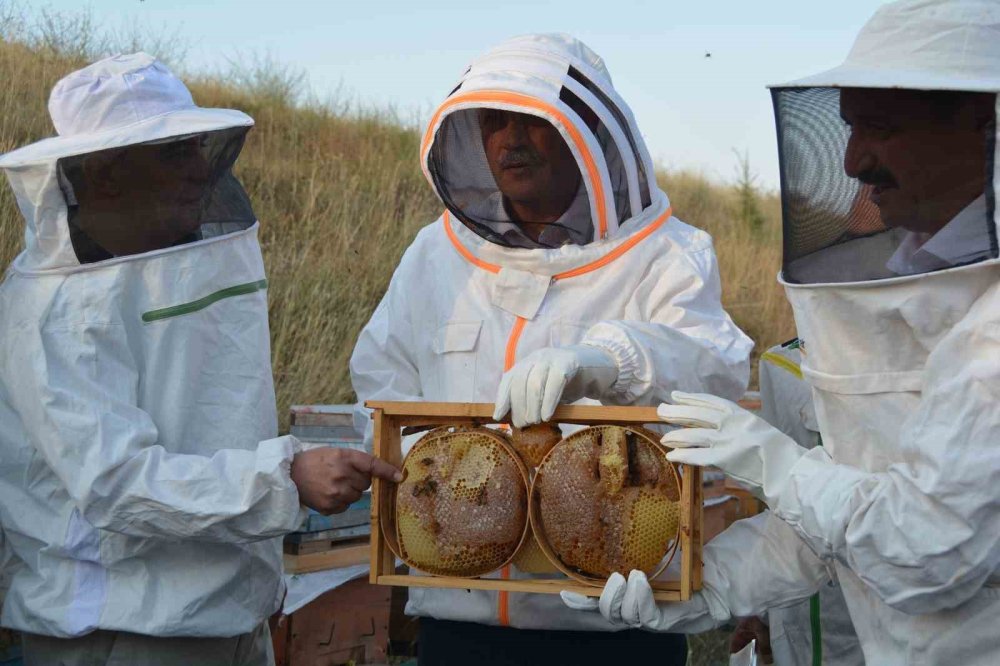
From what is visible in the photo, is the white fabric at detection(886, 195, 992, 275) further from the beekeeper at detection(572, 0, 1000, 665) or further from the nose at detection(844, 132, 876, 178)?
the nose at detection(844, 132, 876, 178)

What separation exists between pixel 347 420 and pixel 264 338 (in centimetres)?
Answer: 143

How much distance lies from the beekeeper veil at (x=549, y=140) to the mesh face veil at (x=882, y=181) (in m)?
0.64

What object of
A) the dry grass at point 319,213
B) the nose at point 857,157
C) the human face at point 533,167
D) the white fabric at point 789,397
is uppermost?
the nose at point 857,157

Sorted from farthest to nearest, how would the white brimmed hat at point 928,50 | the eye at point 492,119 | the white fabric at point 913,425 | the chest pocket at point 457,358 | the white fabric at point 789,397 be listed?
the white fabric at point 789,397
the eye at point 492,119
the chest pocket at point 457,358
the white brimmed hat at point 928,50
the white fabric at point 913,425

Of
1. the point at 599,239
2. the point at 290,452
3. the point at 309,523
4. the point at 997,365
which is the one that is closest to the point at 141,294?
the point at 290,452

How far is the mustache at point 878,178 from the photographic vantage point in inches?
90.1

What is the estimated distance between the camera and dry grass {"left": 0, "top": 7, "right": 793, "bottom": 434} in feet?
24.2

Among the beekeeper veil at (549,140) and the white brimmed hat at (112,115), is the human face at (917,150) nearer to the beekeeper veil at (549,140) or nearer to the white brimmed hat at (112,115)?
the beekeeper veil at (549,140)

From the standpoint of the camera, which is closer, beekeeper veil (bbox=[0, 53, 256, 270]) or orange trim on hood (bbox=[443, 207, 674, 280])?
beekeeper veil (bbox=[0, 53, 256, 270])

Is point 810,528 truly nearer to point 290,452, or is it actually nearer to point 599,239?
point 599,239

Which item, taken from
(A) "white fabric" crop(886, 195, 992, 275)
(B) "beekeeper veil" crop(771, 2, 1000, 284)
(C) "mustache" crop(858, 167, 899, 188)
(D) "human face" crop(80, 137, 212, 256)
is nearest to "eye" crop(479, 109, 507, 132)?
(D) "human face" crop(80, 137, 212, 256)

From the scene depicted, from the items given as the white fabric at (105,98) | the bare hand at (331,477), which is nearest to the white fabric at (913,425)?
the bare hand at (331,477)

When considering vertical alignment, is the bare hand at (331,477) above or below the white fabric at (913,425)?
below

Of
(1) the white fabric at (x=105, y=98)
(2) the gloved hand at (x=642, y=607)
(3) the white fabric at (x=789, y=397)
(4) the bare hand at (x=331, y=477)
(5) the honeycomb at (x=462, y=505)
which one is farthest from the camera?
(3) the white fabric at (x=789, y=397)
